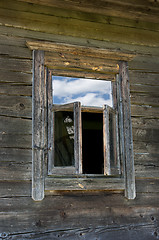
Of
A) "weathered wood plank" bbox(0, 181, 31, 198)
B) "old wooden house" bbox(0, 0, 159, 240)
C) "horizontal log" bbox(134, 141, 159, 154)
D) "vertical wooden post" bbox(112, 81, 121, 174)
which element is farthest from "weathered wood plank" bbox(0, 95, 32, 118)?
"horizontal log" bbox(134, 141, 159, 154)

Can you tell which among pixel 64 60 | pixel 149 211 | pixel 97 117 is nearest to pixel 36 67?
pixel 64 60

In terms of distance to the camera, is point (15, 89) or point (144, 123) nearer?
point (15, 89)

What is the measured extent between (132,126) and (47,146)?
3.14 ft

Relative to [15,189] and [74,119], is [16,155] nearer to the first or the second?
[15,189]

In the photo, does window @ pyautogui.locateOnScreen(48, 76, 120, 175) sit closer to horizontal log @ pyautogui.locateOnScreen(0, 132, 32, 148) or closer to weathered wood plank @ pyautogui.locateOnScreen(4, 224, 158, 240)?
horizontal log @ pyautogui.locateOnScreen(0, 132, 32, 148)

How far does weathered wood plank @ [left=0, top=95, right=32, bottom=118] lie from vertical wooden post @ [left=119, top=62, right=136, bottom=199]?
3.37 ft

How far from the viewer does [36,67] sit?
2.63 metres

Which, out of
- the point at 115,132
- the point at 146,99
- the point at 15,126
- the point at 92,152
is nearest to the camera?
the point at 15,126

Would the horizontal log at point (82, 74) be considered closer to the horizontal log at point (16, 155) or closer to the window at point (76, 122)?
the window at point (76, 122)

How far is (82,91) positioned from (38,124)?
0.63 meters

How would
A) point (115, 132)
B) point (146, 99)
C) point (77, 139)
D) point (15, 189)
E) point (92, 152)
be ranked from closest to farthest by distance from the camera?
point (15, 189), point (77, 139), point (115, 132), point (146, 99), point (92, 152)

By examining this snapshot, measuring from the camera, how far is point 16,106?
253 centimetres

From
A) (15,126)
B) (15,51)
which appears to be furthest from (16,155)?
(15,51)

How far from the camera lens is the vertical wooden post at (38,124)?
241 cm
